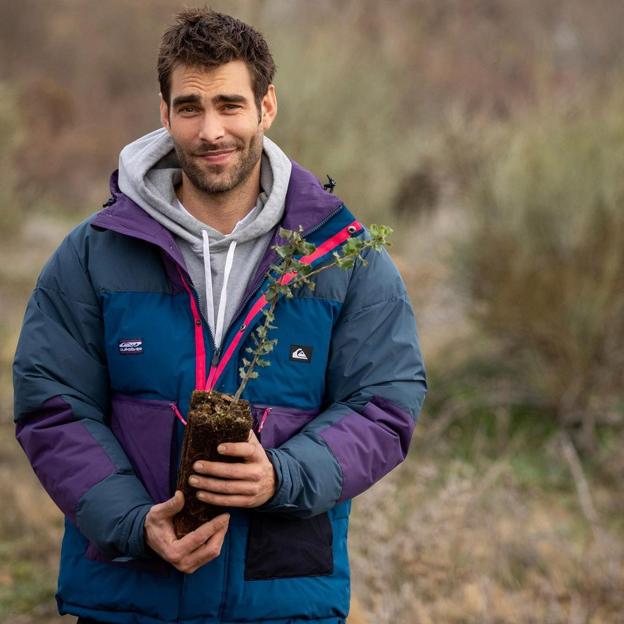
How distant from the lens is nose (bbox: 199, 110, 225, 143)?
2.45 meters

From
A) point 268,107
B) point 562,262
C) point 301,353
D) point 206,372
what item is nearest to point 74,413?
point 206,372

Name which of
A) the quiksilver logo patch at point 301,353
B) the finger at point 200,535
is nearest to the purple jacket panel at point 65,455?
the finger at point 200,535

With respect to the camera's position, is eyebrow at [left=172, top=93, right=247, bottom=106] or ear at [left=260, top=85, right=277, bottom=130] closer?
eyebrow at [left=172, top=93, right=247, bottom=106]

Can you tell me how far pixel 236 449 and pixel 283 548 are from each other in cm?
37

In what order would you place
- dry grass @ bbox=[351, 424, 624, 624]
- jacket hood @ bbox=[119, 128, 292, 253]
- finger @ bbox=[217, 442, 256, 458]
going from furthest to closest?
dry grass @ bbox=[351, 424, 624, 624], jacket hood @ bbox=[119, 128, 292, 253], finger @ bbox=[217, 442, 256, 458]

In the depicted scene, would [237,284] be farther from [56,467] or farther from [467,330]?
[467,330]

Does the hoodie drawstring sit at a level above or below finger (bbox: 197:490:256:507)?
above

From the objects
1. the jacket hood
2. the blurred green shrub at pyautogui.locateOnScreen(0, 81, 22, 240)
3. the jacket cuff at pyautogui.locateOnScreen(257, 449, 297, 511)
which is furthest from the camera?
the blurred green shrub at pyautogui.locateOnScreen(0, 81, 22, 240)

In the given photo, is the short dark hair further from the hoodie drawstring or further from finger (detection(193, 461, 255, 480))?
finger (detection(193, 461, 255, 480))

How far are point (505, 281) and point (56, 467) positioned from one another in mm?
5805

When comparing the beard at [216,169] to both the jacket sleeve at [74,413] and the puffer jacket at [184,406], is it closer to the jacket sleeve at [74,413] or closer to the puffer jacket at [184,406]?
the puffer jacket at [184,406]

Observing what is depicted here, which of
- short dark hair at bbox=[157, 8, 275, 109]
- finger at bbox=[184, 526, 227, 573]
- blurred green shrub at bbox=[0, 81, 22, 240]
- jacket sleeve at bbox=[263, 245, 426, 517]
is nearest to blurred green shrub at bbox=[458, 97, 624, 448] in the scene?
jacket sleeve at bbox=[263, 245, 426, 517]

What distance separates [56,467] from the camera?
2.32 m

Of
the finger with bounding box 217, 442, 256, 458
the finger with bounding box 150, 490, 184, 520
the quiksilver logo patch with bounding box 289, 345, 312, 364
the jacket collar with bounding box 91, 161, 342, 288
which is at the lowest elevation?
the finger with bounding box 150, 490, 184, 520
